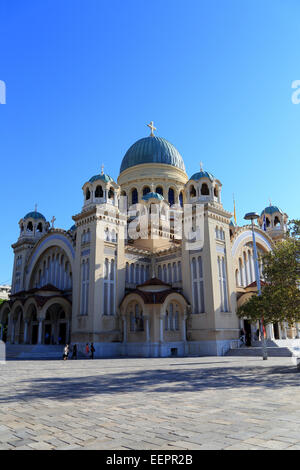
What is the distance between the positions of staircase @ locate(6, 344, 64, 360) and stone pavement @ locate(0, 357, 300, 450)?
20.5 m

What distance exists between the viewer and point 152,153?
52312 mm

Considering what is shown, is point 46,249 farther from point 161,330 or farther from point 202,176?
point 202,176

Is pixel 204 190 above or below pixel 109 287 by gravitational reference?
above

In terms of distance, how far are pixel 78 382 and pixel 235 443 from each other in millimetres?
9455

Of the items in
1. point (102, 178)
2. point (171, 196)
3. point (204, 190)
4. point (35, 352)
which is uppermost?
point (171, 196)

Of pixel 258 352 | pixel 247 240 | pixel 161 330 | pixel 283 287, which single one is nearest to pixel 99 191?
pixel 161 330

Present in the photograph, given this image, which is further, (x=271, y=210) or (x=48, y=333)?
(x=271, y=210)

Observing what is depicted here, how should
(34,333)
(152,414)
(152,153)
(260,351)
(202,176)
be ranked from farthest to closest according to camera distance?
(152,153), (34,333), (202,176), (260,351), (152,414)

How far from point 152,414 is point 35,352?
29211mm

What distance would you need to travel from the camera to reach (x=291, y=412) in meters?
7.82

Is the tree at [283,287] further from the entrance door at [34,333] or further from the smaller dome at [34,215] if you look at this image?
the smaller dome at [34,215]

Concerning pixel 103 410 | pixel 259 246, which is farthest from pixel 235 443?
pixel 259 246

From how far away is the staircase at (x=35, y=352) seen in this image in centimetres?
3256
